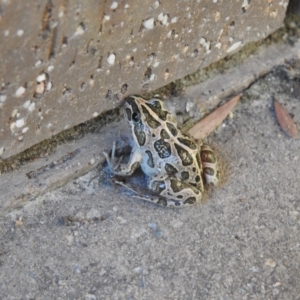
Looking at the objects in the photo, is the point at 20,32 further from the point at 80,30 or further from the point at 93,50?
the point at 93,50

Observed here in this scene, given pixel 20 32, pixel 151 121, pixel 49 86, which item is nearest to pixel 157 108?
pixel 151 121

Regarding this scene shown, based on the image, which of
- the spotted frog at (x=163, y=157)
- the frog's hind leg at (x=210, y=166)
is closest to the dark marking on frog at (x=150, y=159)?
the spotted frog at (x=163, y=157)

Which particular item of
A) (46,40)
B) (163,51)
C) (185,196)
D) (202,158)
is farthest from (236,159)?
(46,40)

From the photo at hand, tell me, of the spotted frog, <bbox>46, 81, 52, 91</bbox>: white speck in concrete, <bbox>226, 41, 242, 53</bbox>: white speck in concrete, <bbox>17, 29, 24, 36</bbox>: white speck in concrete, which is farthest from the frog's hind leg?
<bbox>17, 29, 24, 36</bbox>: white speck in concrete

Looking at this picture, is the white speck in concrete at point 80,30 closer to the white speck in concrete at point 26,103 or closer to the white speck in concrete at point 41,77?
the white speck in concrete at point 41,77

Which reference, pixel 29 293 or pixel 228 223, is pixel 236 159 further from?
pixel 29 293
